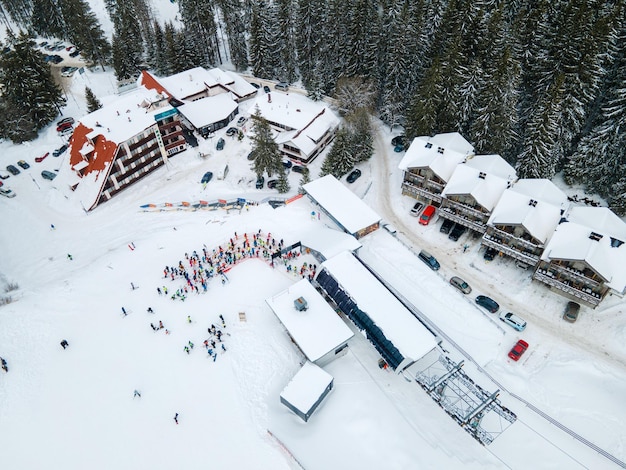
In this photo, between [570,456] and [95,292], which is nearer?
[570,456]

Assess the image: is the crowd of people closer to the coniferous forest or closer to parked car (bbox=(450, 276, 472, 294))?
parked car (bbox=(450, 276, 472, 294))

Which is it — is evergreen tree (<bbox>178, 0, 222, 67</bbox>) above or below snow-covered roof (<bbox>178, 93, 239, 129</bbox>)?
above

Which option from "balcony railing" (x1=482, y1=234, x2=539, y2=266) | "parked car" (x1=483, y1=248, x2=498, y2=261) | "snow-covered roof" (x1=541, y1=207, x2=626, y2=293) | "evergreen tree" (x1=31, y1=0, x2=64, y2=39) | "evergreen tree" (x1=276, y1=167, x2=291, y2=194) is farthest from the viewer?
"evergreen tree" (x1=31, y1=0, x2=64, y2=39)

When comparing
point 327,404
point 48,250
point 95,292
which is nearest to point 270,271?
point 327,404

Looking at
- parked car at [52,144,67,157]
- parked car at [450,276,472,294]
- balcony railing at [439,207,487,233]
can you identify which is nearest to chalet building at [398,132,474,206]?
balcony railing at [439,207,487,233]

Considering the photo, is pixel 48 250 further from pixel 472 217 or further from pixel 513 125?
pixel 513 125

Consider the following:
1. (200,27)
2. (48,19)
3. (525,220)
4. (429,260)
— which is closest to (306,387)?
(429,260)

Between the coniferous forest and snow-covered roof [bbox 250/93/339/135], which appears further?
snow-covered roof [bbox 250/93/339/135]
